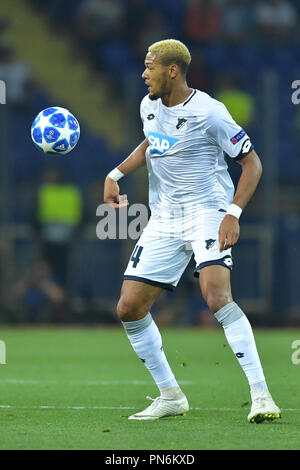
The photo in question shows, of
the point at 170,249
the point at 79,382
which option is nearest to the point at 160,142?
the point at 170,249

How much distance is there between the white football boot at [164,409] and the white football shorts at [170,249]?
2.23 ft

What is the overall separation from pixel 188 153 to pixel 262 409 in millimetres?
1606

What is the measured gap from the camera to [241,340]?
631 centimetres

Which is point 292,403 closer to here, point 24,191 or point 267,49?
point 24,191

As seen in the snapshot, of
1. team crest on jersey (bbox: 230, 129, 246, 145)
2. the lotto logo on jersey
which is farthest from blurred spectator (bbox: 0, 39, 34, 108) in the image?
team crest on jersey (bbox: 230, 129, 246, 145)

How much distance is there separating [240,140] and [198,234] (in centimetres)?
61

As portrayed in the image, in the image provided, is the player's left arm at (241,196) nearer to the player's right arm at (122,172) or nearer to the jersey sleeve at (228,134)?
the jersey sleeve at (228,134)

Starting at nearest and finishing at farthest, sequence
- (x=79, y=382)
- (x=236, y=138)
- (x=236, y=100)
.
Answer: (x=236, y=138) < (x=79, y=382) < (x=236, y=100)

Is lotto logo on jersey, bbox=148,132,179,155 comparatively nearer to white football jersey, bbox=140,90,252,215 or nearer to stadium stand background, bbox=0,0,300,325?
white football jersey, bbox=140,90,252,215

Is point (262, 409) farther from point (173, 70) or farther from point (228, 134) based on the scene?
point (173, 70)

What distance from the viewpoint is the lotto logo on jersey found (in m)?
6.66

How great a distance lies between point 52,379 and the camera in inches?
355

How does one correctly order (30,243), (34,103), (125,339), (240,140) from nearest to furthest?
(240,140)
(125,339)
(30,243)
(34,103)
